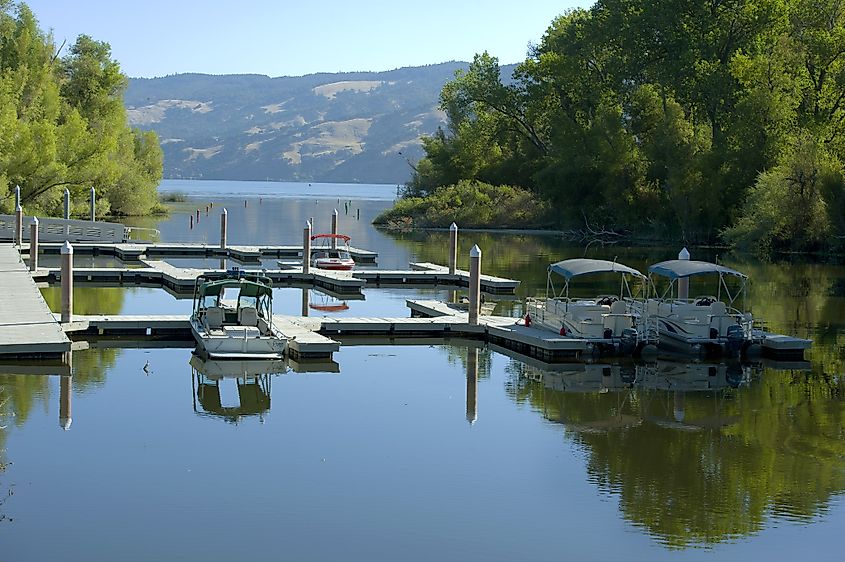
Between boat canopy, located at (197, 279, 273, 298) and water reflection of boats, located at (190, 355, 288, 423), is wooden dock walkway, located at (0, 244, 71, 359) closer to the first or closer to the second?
water reflection of boats, located at (190, 355, 288, 423)

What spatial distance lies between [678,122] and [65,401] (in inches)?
2002

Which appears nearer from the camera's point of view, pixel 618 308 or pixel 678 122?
pixel 618 308

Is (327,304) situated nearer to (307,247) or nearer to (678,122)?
(307,247)

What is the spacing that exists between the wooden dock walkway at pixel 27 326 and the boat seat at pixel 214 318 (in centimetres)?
270

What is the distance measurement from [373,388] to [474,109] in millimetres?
67282

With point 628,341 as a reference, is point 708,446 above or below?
below

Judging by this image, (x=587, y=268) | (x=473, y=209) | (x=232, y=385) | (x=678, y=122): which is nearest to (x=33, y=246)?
(x=587, y=268)

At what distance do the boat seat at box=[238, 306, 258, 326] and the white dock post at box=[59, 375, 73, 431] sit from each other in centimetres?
396

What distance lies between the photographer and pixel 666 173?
2739 inches

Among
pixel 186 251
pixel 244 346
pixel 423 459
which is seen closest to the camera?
pixel 423 459

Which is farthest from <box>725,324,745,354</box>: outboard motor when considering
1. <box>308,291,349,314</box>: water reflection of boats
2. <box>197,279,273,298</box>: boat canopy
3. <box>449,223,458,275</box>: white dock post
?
<box>449,223,458,275</box>: white dock post

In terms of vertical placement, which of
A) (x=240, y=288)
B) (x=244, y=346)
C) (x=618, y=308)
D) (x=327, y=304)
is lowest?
(x=327, y=304)

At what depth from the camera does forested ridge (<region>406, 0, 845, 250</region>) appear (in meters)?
58.5

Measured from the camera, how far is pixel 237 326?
2520 cm
